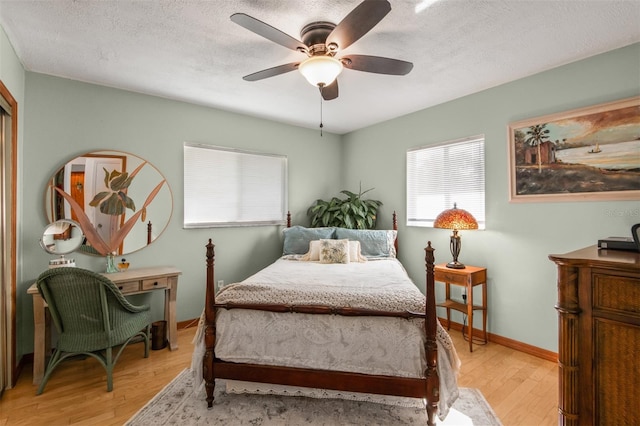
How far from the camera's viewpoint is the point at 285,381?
2.01m

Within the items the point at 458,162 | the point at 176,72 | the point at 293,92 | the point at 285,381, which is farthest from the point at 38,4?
the point at 458,162

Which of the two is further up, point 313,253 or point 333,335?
point 313,253

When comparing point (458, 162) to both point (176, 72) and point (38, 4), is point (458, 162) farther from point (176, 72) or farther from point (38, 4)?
point (38, 4)

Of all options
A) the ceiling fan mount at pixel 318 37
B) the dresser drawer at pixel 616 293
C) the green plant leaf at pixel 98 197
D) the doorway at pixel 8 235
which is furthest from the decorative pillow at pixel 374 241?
the doorway at pixel 8 235

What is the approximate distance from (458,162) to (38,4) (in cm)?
391

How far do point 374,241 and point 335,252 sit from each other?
613 mm

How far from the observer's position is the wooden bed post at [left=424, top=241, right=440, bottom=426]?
183cm

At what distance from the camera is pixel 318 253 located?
3.60 m

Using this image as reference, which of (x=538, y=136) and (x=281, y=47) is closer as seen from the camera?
(x=281, y=47)

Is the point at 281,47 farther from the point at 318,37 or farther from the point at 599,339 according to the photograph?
the point at 599,339

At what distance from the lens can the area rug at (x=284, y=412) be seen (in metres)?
1.97

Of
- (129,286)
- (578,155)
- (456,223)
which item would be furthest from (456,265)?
(129,286)

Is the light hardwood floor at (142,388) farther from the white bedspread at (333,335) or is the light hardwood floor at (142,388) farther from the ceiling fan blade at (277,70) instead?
the ceiling fan blade at (277,70)

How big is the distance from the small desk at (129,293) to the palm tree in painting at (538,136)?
3.78 metres
